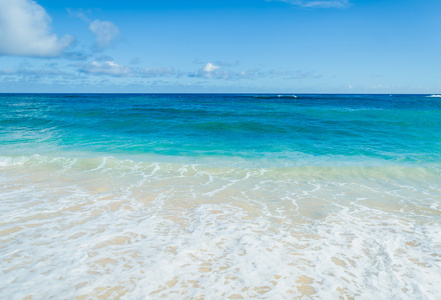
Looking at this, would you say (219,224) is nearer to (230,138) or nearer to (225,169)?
(225,169)

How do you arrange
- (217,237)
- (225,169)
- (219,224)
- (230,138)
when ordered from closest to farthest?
(217,237) → (219,224) → (225,169) → (230,138)

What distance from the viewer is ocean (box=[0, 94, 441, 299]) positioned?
351 cm

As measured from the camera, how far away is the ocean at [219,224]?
11.5 feet

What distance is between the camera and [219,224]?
5.17m

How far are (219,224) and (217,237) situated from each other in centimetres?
50

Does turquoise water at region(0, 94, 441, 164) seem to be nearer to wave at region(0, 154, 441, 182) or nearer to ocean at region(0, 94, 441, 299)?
ocean at region(0, 94, 441, 299)

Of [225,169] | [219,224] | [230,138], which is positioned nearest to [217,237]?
[219,224]

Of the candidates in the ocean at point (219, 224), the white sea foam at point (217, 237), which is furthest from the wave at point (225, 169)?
the white sea foam at point (217, 237)

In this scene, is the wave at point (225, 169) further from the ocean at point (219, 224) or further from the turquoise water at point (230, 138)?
the turquoise water at point (230, 138)

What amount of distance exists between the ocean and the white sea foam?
0.02 metres

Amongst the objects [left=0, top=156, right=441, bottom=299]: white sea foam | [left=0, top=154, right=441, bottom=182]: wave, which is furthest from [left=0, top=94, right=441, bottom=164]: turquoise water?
[left=0, top=156, right=441, bottom=299]: white sea foam

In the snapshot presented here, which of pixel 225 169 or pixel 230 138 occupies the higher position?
pixel 230 138

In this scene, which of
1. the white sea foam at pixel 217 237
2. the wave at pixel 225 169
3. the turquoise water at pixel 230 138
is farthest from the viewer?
the turquoise water at pixel 230 138

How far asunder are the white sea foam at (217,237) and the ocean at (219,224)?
0.07 feet
